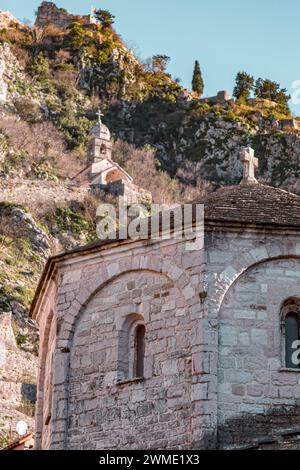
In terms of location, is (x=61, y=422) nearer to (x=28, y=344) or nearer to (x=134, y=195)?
(x=28, y=344)

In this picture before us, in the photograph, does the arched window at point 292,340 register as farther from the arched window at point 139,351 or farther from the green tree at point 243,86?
the green tree at point 243,86

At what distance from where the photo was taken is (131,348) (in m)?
18.3

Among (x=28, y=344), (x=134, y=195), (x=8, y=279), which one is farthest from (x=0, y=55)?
(x=28, y=344)

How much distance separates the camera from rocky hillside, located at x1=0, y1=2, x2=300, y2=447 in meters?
71.2

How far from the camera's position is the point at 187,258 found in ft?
59.5

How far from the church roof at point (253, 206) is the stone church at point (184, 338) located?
0.03 metres

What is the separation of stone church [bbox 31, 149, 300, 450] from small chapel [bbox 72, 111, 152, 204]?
57179 mm

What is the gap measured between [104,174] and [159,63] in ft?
81.7

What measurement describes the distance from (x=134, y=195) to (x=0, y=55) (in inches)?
696

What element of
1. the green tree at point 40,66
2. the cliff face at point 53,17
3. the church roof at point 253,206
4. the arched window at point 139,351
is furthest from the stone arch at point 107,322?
the cliff face at point 53,17

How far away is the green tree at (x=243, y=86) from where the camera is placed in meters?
102

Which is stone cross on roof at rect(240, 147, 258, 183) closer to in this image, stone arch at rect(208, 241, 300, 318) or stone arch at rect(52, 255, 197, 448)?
stone arch at rect(208, 241, 300, 318)

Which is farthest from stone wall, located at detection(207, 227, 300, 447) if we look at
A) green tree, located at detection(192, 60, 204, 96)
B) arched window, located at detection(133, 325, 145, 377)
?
green tree, located at detection(192, 60, 204, 96)
